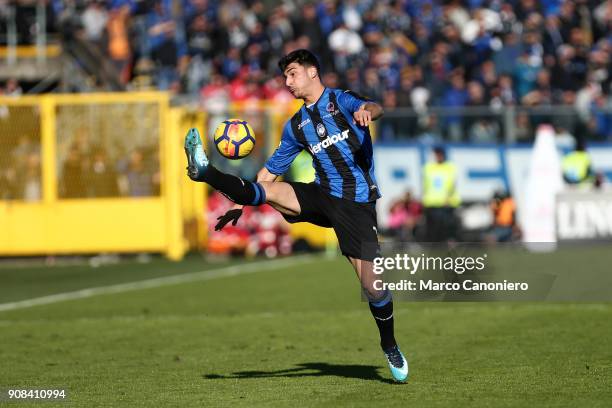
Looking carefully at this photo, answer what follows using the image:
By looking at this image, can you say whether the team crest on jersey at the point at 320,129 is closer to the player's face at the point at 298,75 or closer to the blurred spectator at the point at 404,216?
the player's face at the point at 298,75

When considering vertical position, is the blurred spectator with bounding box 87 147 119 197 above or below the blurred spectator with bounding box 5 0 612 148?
below

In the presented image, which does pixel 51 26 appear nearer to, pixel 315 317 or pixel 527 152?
pixel 527 152

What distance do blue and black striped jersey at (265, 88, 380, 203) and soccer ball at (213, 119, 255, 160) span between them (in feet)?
1.36

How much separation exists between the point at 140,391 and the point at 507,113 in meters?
16.3

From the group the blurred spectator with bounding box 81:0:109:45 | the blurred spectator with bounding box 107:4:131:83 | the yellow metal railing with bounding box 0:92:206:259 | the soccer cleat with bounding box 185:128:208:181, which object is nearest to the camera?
the soccer cleat with bounding box 185:128:208:181

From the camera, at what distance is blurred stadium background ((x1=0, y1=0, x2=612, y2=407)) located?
15.9 m

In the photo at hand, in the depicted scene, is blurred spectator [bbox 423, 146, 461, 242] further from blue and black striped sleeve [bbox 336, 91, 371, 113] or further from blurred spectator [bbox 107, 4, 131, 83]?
blue and black striped sleeve [bbox 336, 91, 371, 113]

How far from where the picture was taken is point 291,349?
36.6 ft

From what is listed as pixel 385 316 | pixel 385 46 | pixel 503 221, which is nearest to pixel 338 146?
pixel 385 316

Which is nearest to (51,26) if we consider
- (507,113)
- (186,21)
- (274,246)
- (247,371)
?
(186,21)

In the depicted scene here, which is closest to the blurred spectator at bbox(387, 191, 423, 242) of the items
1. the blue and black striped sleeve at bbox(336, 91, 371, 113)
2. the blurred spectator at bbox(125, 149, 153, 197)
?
the blurred spectator at bbox(125, 149, 153, 197)

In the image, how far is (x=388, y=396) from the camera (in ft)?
27.2

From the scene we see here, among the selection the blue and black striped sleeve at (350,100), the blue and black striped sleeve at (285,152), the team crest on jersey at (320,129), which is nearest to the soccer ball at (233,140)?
the blue and black striped sleeve at (285,152)

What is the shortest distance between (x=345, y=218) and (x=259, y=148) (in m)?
15.5
